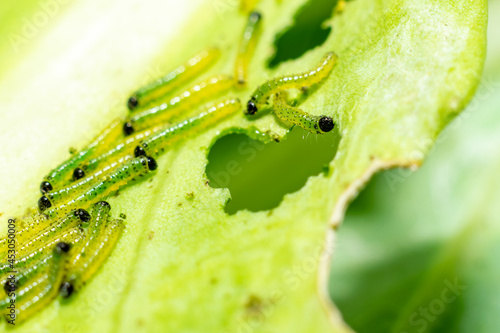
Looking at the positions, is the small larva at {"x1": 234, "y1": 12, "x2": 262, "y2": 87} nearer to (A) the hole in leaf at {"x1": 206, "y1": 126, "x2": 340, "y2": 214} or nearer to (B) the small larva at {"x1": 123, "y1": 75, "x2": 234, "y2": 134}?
(B) the small larva at {"x1": 123, "y1": 75, "x2": 234, "y2": 134}

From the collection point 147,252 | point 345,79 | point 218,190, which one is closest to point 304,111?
point 345,79

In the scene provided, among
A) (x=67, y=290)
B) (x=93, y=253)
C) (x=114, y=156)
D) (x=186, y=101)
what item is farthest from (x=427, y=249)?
(x=114, y=156)

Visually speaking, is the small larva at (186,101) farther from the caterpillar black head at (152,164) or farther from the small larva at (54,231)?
the small larva at (54,231)

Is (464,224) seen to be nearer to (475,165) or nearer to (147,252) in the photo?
(475,165)

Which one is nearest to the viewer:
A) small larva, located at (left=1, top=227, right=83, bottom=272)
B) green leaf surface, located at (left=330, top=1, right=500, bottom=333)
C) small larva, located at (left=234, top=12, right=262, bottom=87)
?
green leaf surface, located at (left=330, top=1, right=500, bottom=333)

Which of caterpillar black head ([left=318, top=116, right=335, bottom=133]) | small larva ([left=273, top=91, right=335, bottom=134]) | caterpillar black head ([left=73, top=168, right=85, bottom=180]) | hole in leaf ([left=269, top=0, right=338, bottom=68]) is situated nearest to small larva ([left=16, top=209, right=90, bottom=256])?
caterpillar black head ([left=73, top=168, right=85, bottom=180])
